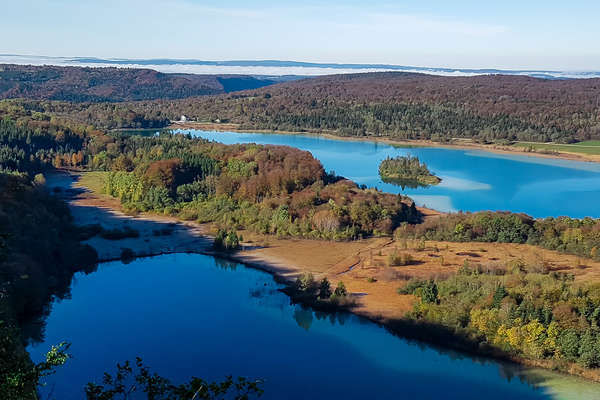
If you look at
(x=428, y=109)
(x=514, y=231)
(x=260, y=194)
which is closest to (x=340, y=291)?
(x=514, y=231)

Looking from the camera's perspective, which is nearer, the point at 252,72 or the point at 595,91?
the point at 595,91

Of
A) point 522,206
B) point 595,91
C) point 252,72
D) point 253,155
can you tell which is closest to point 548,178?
point 522,206

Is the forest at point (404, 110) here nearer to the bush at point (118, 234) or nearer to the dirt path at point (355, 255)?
the dirt path at point (355, 255)

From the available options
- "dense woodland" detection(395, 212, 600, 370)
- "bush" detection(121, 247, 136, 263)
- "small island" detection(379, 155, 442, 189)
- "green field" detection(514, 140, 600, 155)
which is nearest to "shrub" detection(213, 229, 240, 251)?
"bush" detection(121, 247, 136, 263)

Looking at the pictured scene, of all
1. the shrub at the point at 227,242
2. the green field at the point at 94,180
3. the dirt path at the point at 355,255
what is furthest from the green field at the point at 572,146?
the shrub at the point at 227,242

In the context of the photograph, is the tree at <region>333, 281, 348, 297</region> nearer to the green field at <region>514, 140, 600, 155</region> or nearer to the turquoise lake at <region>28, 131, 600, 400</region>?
the turquoise lake at <region>28, 131, 600, 400</region>

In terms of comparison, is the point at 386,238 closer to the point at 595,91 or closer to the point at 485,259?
the point at 485,259

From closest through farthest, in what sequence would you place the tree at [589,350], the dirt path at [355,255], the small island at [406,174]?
1. the tree at [589,350]
2. the dirt path at [355,255]
3. the small island at [406,174]
